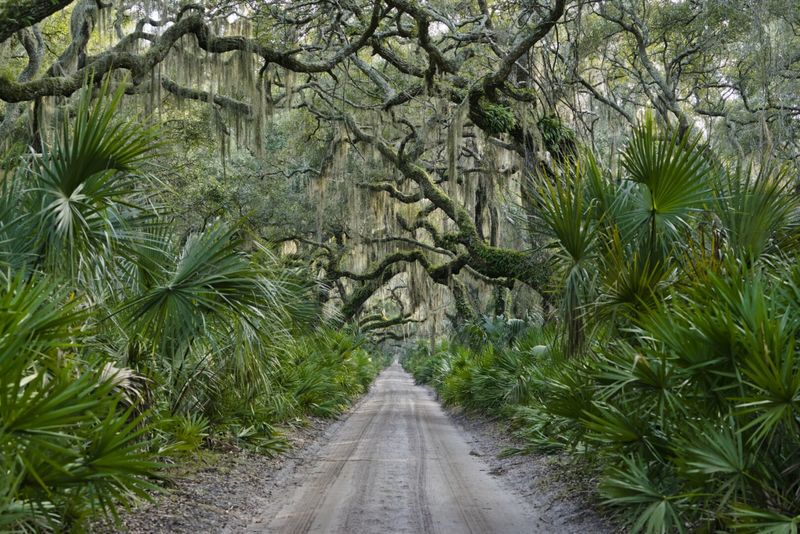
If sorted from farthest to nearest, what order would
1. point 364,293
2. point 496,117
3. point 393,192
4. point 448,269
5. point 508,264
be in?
point 364,293 → point 393,192 → point 448,269 → point 508,264 → point 496,117

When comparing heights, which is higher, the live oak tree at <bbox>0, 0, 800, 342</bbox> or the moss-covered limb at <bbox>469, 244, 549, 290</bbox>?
the live oak tree at <bbox>0, 0, 800, 342</bbox>

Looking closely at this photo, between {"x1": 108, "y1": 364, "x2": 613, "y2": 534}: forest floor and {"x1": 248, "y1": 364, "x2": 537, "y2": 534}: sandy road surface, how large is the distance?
0.01 metres

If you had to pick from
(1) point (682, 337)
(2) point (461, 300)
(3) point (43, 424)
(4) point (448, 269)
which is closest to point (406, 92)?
(4) point (448, 269)

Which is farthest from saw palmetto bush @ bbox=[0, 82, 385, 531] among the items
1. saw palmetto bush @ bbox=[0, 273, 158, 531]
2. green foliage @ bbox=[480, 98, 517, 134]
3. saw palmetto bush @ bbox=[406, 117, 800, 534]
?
green foliage @ bbox=[480, 98, 517, 134]

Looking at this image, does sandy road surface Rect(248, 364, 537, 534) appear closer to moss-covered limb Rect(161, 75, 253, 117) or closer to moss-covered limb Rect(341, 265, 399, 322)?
moss-covered limb Rect(161, 75, 253, 117)

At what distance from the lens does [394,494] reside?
7258 mm

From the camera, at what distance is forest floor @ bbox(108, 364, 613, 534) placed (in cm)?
595

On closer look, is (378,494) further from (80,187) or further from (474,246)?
(474,246)

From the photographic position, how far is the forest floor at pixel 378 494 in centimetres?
595

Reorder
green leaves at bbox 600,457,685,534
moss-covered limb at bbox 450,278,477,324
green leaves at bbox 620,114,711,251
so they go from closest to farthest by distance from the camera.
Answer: green leaves at bbox 600,457,685,534 → green leaves at bbox 620,114,711,251 → moss-covered limb at bbox 450,278,477,324

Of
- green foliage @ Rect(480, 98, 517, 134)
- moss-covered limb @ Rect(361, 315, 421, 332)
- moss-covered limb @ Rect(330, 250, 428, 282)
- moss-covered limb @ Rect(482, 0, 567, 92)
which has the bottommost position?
moss-covered limb @ Rect(361, 315, 421, 332)

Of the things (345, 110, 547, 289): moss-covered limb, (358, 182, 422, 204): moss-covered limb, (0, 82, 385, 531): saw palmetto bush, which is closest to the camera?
(0, 82, 385, 531): saw palmetto bush

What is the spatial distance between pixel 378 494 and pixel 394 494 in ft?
0.52

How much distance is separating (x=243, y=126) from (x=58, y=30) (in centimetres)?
455
